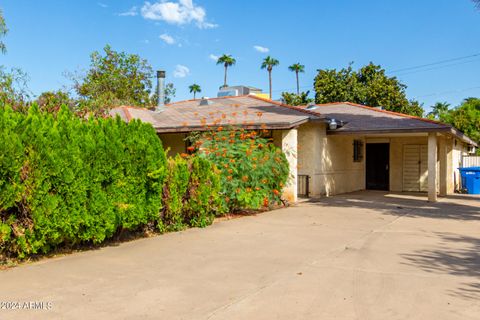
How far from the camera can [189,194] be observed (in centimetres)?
873

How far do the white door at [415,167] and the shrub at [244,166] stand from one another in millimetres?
10404

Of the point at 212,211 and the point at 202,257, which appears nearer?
the point at 202,257

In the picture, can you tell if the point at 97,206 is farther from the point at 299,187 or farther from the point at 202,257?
the point at 299,187

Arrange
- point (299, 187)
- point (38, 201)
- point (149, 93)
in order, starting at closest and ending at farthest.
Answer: point (38, 201) < point (299, 187) < point (149, 93)

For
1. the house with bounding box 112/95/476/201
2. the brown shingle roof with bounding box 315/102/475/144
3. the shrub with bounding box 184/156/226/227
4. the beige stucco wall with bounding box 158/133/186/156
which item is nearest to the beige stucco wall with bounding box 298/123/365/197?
the house with bounding box 112/95/476/201

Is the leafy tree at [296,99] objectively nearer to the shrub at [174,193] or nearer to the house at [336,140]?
the house at [336,140]

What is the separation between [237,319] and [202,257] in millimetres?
2534

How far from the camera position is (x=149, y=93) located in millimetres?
37625

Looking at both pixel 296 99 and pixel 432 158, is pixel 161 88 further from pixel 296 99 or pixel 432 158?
pixel 296 99

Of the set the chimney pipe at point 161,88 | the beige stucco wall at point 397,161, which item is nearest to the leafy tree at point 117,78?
the chimney pipe at point 161,88

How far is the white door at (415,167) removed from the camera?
19.7 metres

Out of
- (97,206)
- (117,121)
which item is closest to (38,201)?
(97,206)

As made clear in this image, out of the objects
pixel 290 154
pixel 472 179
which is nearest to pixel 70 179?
pixel 290 154

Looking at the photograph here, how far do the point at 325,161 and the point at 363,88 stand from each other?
20.8m
